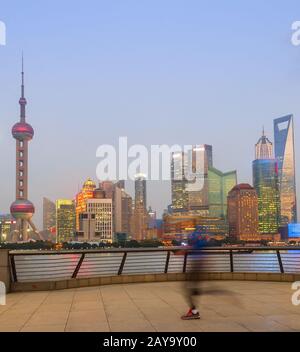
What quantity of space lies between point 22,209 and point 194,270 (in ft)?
637

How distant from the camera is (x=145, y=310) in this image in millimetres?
9617

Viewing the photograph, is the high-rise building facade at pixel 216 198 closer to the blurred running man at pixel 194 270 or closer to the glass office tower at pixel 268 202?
the blurred running man at pixel 194 270

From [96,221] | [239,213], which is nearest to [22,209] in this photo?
[96,221]

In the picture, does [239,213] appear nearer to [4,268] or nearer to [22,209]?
[4,268]

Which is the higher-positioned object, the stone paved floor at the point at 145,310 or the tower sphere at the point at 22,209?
the tower sphere at the point at 22,209

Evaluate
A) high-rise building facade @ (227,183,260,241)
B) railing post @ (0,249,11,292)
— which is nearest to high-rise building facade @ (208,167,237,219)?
high-rise building facade @ (227,183,260,241)

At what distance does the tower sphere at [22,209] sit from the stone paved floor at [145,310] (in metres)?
188

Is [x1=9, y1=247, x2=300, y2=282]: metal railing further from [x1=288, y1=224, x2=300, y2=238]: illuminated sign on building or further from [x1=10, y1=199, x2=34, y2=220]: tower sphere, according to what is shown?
[x1=10, y1=199, x2=34, y2=220]: tower sphere

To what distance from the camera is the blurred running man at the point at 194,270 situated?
313 inches

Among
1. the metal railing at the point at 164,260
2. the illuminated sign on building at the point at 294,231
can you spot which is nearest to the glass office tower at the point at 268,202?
the illuminated sign on building at the point at 294,231

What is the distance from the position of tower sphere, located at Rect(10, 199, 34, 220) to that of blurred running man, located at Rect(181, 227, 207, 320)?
193348 millimetres

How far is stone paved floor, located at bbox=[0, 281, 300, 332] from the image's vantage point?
7895mm
